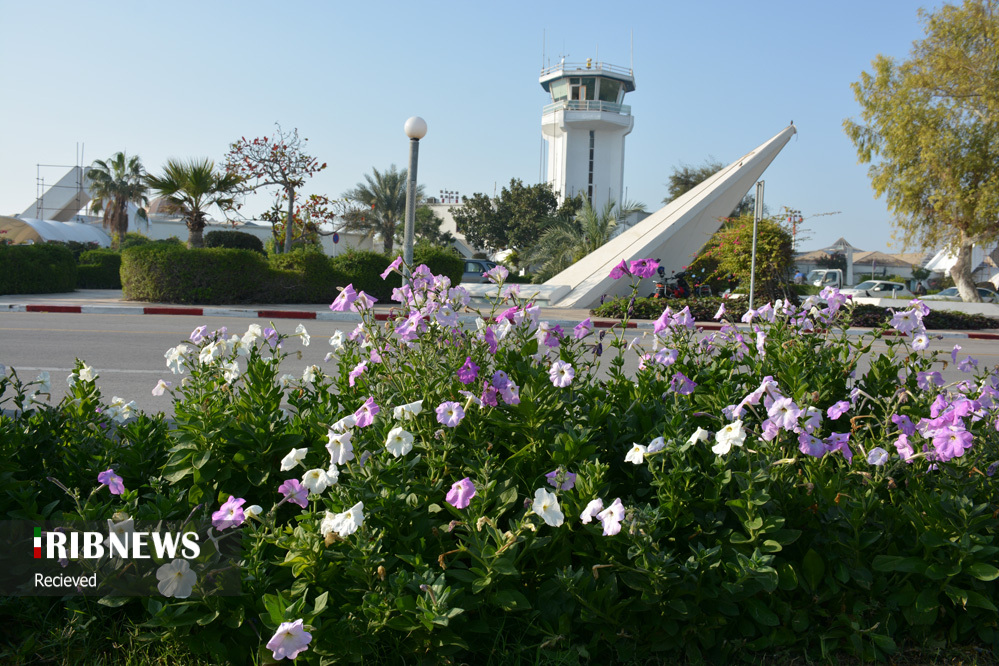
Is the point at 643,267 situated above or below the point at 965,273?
below

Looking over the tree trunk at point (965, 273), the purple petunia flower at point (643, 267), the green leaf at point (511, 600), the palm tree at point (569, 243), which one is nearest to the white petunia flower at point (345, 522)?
the green leaf at point (511, 600)

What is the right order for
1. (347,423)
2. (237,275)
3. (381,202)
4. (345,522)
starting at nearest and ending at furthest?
(345,522) < (347,423) < (237,275) < (381,202)

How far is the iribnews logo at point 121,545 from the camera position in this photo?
201cm

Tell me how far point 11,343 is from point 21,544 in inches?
312

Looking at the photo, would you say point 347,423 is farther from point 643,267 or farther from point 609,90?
point 609,90

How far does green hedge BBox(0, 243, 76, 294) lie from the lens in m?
18.2

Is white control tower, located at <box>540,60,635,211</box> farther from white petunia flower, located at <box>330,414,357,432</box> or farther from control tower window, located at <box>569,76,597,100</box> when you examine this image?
white petunia flower, located at <box>330,414,357,432</box>

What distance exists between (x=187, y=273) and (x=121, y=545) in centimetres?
1497

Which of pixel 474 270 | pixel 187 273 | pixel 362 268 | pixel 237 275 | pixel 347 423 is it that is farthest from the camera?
pixel 474 270

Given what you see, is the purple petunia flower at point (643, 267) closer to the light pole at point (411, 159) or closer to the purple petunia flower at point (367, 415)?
the purple petunia flower at point (367, 415)

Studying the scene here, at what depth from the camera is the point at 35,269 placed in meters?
18.9

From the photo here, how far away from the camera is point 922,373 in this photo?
2615 millimetres

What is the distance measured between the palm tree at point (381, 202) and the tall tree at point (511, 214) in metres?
7.66

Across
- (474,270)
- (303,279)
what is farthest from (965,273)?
(474,270)
